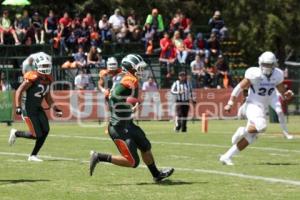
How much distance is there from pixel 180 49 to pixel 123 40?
7.11 ft

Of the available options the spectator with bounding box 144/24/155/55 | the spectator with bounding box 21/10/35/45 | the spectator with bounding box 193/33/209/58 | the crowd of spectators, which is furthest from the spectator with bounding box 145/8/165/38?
the spectator with bounding box 21/10/35/45

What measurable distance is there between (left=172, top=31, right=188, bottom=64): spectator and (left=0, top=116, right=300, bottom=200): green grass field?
1103 centimetres

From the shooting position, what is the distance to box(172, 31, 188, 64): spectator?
105 ft

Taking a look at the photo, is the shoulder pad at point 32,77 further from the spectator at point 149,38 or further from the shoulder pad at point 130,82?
the spectator at point 149,38

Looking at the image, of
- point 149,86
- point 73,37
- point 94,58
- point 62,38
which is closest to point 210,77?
point 149,86

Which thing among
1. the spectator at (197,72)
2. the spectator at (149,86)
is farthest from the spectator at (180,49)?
the spectator at (149,86)

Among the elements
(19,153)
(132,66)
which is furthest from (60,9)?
(132,66)

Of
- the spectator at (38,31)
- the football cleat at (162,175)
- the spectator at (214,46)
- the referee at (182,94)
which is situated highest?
the spectator at (38,31)

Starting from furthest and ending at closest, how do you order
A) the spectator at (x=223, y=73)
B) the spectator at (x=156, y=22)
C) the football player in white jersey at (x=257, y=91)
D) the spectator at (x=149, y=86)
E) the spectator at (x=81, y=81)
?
1. the spectator at (x=156, y=22)
2. the spectator at (x=223, y=73)
3. the spectator at (x=149, y=86)
4. the spectator at (x=81, y=81)
5. the football player in white jersey at (x=257, y=91)

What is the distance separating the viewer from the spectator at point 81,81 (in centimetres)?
2998

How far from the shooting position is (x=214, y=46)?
33.8 meters

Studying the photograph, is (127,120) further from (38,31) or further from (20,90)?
(38,31)

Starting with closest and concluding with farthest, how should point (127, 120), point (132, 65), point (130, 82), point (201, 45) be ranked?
point (130, 82) → point (132, 65) → point (127, 120) → point (201, 45)

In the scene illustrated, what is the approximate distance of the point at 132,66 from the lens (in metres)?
11.7
